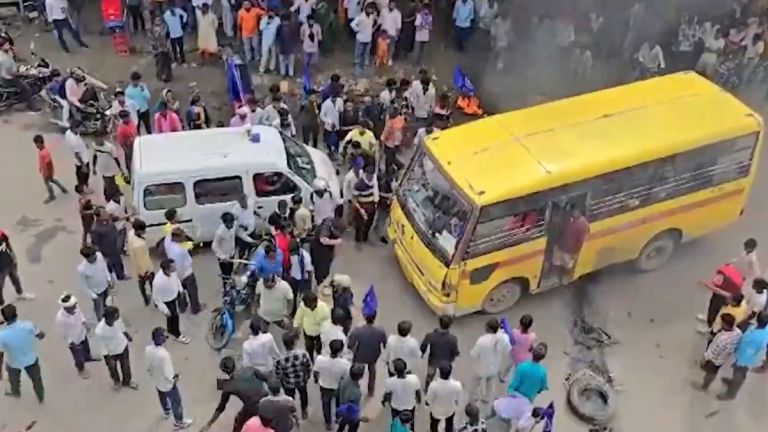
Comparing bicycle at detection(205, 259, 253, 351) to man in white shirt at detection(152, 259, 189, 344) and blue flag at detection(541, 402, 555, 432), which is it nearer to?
man in white shirt at detection(152, 259, 189, 344)

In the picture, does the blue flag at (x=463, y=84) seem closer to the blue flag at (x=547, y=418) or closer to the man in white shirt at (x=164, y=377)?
the blue flag at (x=547, y=418)

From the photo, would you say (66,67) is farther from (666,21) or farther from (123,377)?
(666,21)

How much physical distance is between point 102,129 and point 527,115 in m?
6.67

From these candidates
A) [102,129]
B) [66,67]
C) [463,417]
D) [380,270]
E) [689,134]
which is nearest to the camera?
[463,417]

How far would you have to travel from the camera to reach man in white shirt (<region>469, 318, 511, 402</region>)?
11.5m

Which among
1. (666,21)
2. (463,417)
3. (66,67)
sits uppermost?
(666,21)

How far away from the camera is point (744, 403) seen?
12.7 metres

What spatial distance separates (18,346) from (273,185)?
4153mm

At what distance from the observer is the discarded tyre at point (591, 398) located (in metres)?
12.4

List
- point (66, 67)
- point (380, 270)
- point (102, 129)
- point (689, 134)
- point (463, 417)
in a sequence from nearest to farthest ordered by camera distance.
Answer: point (463, 417) < point (689, 134) < point (380, 270) < point (102, 129) < point (66, 67)

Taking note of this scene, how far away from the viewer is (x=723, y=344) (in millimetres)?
11953

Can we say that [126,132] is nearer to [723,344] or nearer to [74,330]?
[74,330]

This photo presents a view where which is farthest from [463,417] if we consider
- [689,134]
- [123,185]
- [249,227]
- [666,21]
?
[666,21]

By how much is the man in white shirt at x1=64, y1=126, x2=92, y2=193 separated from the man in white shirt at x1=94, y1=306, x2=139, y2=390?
3853 mm
